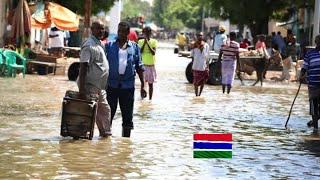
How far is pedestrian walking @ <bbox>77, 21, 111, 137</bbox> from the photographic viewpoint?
10836mm

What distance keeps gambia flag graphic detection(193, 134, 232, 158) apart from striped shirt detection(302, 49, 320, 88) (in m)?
4.73

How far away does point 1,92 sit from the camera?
18516 mm

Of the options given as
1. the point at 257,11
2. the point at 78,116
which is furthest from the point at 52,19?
the point at 257,11

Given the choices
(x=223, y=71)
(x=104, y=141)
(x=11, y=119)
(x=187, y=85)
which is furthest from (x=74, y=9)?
(x=104, y=141)

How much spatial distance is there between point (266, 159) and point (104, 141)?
2250 millimetres

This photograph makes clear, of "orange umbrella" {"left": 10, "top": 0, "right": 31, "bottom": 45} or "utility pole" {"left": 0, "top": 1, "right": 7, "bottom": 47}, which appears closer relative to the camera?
"orange umbrella" {"left": 10, "top": 0, "right": 31, "bottom": 45}

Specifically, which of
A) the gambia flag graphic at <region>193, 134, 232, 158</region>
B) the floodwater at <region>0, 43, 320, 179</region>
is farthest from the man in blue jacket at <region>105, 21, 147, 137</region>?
the gambia flag graphic at <region>193, 134, 232, 158</region>

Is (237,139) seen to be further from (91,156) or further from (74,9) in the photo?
(74,9)

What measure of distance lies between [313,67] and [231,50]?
22.5 feet

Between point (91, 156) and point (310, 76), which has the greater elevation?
point (310, 76)

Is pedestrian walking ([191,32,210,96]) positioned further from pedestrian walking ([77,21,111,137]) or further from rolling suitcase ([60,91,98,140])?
rolling suitcase ([60,91,98,140])

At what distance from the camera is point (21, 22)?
87.9 feet

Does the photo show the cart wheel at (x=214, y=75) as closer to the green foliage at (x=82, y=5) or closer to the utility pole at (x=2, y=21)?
the utility pole at (x=2, y=21)

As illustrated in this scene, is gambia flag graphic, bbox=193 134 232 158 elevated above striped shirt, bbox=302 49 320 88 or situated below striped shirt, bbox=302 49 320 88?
below
